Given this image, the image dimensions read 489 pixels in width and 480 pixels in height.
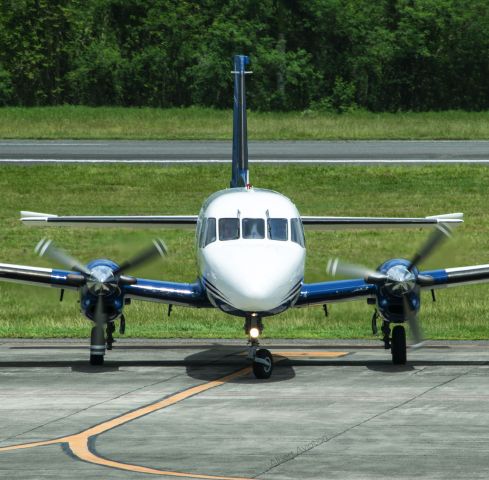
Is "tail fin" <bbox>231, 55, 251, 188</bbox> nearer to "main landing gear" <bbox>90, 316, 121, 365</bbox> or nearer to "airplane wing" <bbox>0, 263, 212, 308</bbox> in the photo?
"airplane wing" <bbox>0, 263, 212, 308</bbox>

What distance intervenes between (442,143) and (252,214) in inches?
1584

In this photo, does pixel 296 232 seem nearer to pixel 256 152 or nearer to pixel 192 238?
pixel 192 238

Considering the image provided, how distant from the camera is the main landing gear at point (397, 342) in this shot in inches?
902

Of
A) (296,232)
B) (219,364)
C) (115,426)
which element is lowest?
(219,364)

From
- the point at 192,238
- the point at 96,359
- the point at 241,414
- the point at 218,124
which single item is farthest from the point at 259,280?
the point at 218,124

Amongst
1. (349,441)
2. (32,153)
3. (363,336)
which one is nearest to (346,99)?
(32,153)

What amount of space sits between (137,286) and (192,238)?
65.0 ft

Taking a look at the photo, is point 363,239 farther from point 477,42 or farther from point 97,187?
point 477,42

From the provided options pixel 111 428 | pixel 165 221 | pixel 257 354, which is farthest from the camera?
pixel 165 221

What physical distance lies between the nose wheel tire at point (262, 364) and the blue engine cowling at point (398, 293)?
100 inches

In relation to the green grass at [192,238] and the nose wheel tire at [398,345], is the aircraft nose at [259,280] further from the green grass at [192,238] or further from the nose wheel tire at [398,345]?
the green grass at [192,238]

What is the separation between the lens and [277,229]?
21172 mm

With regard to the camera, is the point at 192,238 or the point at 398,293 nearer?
the point at 398,293

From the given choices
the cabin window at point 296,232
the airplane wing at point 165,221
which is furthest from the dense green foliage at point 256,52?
the cabin window at point 296,232
